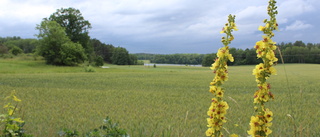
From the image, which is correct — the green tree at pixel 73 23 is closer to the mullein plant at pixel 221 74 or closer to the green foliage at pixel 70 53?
the green foliage at pixel 70 53

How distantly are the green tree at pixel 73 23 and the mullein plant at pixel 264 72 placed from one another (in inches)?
2182

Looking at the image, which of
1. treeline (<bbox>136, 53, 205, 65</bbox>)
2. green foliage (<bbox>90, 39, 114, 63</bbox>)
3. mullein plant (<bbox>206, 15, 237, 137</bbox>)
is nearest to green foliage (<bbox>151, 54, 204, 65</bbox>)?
treeline (<bbox>136, 53, 205, 65</bbox>)

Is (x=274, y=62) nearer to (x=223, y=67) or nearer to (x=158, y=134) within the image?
(x=223, y=67)

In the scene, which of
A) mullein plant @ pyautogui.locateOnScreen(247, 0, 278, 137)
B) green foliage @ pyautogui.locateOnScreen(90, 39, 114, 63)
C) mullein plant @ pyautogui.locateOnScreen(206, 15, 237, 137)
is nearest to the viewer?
mullein plant @ pyautogui.locateOnScreen(247, 0, 278, 137)

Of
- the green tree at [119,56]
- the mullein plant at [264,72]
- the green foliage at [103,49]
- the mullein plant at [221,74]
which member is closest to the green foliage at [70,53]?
the green tree at [119,56]

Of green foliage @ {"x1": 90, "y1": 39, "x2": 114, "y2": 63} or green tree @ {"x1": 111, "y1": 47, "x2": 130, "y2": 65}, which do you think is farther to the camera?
green tree @ {"x1": 111, "y1": 47, "x2": 130, "y2": 65}

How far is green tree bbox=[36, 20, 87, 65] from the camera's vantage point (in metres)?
44.6

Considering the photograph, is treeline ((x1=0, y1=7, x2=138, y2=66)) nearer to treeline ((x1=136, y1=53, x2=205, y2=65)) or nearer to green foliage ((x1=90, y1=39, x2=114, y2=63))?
green foliage ((x1=90, y1=39, x2=114, y2=63))

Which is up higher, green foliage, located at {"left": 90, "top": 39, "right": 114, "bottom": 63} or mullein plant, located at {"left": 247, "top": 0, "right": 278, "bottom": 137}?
green foliage, located at {"left": 90, "top": 39, "right": 114, "bottom": 63}

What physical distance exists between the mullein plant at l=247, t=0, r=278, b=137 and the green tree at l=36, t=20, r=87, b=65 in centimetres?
4548

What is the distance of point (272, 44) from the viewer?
1.86 metres

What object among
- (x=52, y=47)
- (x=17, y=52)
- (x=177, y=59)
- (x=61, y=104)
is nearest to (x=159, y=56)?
(x=177, y=59)

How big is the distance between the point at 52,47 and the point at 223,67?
156 ft

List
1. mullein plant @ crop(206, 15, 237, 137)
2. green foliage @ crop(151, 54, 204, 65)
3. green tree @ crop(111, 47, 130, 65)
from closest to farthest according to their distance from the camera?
mullein plant @ crop(206, 15, 237, 137), green tree @ crop(111, 47, 130, 65), green foliage @ crop(151, 54, 204, 65)
